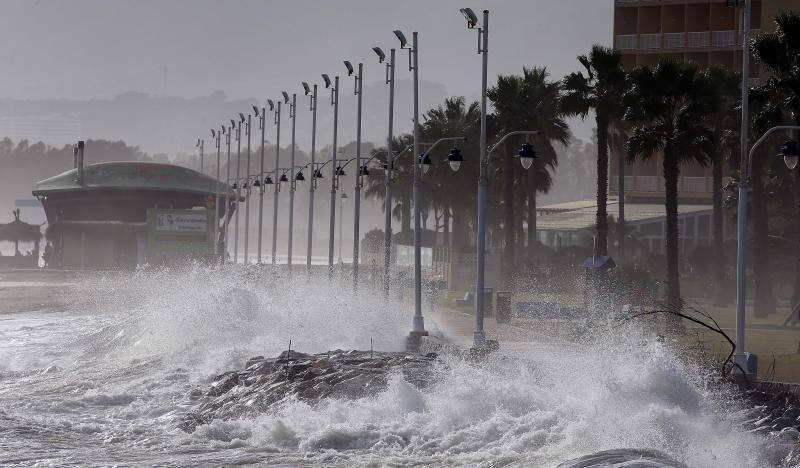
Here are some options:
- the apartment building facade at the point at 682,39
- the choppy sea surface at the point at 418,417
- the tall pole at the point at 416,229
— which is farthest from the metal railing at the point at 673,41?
the choppy sea surface at the point at 418,417

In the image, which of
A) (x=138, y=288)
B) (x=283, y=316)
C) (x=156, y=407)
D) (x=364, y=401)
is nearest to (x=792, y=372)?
(x=364, y=401)

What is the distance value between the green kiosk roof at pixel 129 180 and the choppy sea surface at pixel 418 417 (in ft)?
243

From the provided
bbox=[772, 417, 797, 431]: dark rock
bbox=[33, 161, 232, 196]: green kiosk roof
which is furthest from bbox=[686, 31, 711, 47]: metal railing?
bbox=[772, 417, 797, 431]: dark rock

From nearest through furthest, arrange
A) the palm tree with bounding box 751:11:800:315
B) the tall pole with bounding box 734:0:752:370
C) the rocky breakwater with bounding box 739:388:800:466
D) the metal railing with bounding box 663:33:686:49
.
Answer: the rocky breakwater with bounding box 739:388:800:466, the tall pole with bounding box 734:0:752:370, the palm tree with bounding box 751:11:800:315, the metal railing with bounding box 663:33:686:49

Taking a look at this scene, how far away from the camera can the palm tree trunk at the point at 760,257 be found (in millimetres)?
52406

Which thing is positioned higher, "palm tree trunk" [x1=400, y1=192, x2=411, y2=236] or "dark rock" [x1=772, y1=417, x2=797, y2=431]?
"palm tree trunk" [x1=400, y1=192, x2=411, y2=236]

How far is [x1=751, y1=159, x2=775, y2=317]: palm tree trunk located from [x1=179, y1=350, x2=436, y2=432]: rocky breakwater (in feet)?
85.2

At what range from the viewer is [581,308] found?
4634 centimetres

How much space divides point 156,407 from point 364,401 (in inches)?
236

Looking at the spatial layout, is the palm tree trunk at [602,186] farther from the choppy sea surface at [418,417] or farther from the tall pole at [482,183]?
the tall pole at [482,183]

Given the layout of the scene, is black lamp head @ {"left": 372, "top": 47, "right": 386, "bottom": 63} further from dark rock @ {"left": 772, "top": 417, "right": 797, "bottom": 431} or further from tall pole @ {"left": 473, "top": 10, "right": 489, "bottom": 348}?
dark rock @ {"left": 772, "top": 417, "right": 797, "bottom": 431}

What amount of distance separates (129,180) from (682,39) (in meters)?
52.2

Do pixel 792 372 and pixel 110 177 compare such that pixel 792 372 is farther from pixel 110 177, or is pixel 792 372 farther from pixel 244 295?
pixel 110 177

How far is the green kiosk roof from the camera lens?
109500mm
